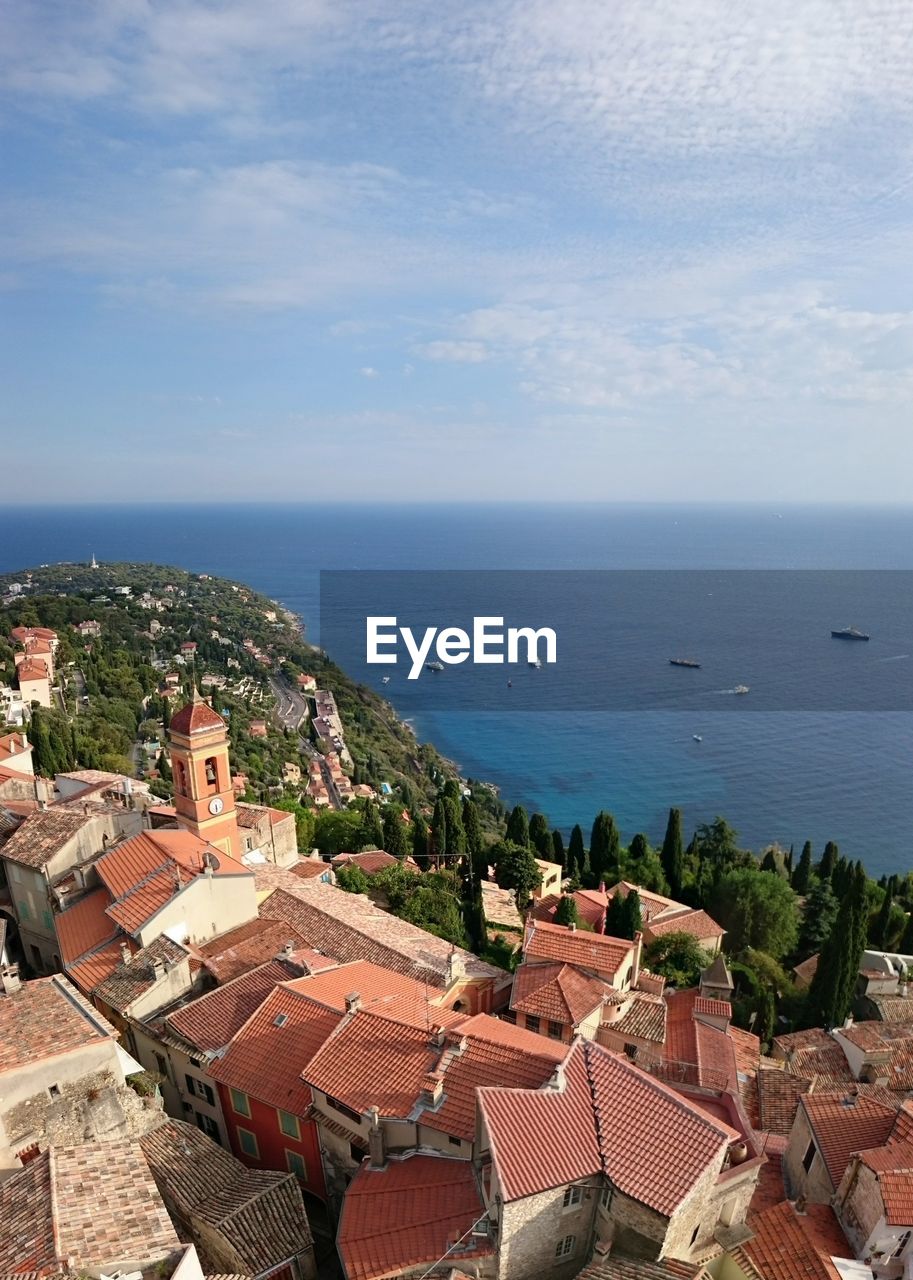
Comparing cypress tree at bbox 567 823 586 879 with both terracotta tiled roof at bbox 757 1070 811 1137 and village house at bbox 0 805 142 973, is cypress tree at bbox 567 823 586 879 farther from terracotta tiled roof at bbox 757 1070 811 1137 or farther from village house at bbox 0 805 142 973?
village house at bbox 0 805 142 973

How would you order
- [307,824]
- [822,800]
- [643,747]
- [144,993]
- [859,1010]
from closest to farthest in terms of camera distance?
[144,993]
[859,1010]
[307,824]
[822,800]
[643,747]

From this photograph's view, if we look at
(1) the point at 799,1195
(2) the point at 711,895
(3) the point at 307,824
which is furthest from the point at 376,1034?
(2) the point at 711,895

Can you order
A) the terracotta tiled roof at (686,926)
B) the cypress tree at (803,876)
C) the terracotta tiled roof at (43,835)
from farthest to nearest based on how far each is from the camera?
the cypress tree at (803,876)
the terracotta tiled roof at (686,926)
the terracotta tiled roof at (43,835)

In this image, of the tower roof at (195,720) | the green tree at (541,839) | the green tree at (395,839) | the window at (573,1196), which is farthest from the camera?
the green tree at (541,839)

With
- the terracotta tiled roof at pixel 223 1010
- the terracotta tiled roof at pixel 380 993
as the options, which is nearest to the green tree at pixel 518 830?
the terracotta tiled roof at pixel 380 993

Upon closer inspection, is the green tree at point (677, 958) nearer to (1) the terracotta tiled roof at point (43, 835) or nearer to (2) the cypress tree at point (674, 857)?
(2) the cypress tree at point (674, 857)

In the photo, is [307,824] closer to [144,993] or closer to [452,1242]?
[144,993]
